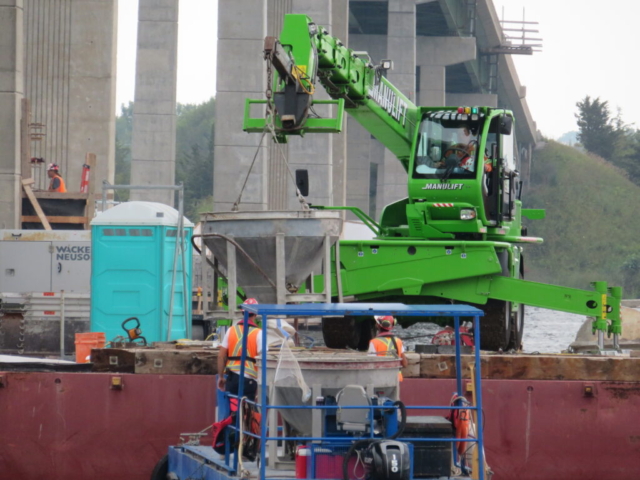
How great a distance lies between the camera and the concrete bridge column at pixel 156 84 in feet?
132

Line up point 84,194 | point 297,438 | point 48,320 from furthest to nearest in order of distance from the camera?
point 84,194 < point 48,320 < point 297,438

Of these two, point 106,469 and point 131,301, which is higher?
point 131,301

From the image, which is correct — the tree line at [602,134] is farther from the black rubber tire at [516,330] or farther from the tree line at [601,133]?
the black rubber tire at [516,330]

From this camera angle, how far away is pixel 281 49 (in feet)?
53.2

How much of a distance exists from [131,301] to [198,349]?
244 inches

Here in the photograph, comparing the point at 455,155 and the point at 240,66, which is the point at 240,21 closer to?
the point at 240,66

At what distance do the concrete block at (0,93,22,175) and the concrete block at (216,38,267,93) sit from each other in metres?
6.26

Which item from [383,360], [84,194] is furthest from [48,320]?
[383,360]

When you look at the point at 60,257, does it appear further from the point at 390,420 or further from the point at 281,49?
the point at 390,420

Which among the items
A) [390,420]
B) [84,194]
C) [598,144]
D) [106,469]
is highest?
[598,144]

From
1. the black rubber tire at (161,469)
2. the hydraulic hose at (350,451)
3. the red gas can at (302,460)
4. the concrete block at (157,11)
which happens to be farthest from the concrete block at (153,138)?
the hydraulic hose at (350,451)

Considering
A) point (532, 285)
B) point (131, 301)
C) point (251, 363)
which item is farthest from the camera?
point (131, 301)

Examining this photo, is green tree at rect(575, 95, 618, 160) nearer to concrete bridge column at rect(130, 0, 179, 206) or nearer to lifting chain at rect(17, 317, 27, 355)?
concrete bridge column at rect(130, 0, 179, 206)

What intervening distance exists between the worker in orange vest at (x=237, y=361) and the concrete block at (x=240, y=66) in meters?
18.3
